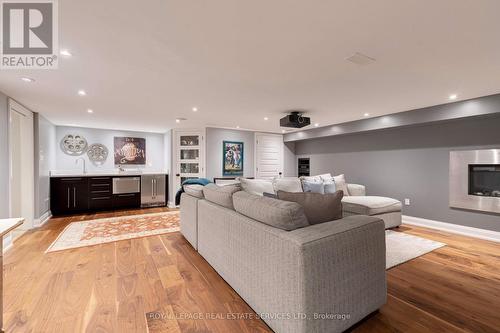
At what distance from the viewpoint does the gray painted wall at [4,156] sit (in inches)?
113

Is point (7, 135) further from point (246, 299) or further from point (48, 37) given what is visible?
point (246, 299)

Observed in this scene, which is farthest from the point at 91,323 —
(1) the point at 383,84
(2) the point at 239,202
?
(1) the point at 383,84

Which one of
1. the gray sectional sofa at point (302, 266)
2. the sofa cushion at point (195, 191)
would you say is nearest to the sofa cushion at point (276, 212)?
the gray sectional sofa at point (302, 266)

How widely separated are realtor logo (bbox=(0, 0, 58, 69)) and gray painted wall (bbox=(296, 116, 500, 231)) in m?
Result: 5.43

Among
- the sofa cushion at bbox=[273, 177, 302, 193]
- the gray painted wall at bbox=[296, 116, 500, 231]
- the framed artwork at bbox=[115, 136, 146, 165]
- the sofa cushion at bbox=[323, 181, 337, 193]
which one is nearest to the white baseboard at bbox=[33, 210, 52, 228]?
the framed artwork at bbox=[115, 136, 146, 165]

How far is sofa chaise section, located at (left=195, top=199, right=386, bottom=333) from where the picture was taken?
124cm

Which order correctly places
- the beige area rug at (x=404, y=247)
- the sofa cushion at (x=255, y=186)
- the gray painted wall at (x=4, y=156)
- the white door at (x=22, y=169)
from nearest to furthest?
the beige area rug at (x=404, y=247), the gray painted wall at (x=4, y=156), the sofa cushion at (x=255, y=186), the white door at (x=22, y=169)

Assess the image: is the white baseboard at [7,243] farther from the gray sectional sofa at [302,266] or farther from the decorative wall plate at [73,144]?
the gray sectional sofa at [302,266]

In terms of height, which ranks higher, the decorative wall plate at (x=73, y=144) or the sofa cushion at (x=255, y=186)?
the decorative wall plate at (x=73, y=144)

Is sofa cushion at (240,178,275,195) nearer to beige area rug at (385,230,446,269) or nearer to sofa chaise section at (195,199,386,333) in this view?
sofa chaise section at (195,199,386,333)

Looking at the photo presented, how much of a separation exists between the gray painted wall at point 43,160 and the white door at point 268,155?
16.0 ft

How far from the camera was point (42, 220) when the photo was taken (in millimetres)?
4270

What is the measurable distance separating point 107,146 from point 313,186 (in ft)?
18.3

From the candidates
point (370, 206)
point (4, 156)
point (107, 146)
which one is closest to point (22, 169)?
point (4, 156)
